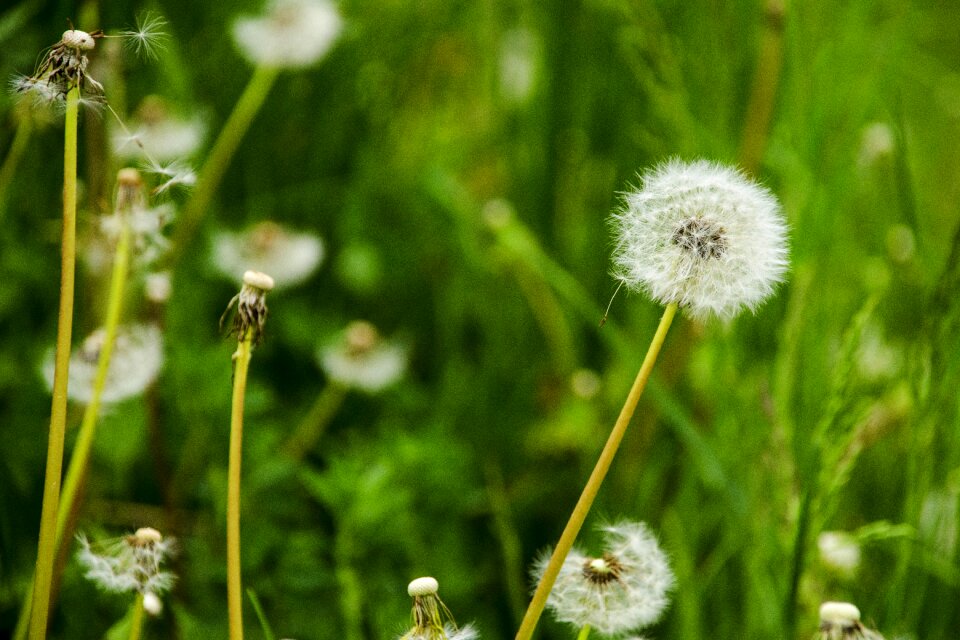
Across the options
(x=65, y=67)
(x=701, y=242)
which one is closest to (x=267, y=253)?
(x=65, y=67)

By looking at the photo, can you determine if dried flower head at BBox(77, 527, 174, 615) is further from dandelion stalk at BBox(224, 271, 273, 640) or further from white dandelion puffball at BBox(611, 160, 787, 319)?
white dandelion puffball at BBox(611, 160, 787, 319)

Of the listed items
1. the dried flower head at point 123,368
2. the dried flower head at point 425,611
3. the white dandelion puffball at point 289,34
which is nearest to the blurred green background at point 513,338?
the dried flower head at point 123,368

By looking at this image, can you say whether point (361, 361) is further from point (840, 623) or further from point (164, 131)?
point (840, 623)

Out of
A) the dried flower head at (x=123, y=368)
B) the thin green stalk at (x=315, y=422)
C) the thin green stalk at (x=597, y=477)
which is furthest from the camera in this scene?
the thin green stalk at (x=315, y=422)

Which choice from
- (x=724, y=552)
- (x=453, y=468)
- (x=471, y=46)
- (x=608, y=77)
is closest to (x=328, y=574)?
(x=453, y=468)

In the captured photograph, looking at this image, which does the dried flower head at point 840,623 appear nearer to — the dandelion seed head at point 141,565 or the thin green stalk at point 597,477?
the thin green stalk at point 597,477

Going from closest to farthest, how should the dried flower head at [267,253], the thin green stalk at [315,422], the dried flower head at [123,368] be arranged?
1. the dried flower head at [123,368]
2. the thin green stalk at [315,422]
3. the dried flower head at [267,253]

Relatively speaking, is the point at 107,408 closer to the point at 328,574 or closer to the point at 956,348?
the point at 328,574
